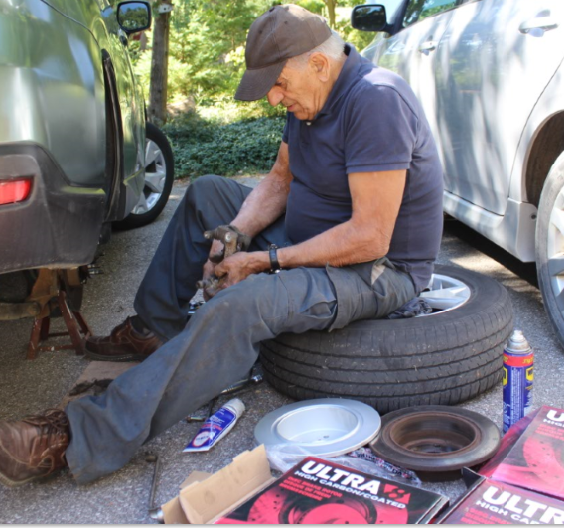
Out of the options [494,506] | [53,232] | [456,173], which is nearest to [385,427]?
[494,506]

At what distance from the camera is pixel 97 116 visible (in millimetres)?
2512

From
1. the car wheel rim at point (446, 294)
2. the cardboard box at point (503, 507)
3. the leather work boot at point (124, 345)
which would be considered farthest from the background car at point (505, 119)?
the leather work boot at point (124, 345)

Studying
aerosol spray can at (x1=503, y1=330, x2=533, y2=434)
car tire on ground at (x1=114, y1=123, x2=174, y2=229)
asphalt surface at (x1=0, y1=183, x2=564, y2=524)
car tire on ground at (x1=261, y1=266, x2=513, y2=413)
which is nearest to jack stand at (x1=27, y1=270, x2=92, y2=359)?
asphalt surface at (x1=0, y1=183, x2=564, y2=524)

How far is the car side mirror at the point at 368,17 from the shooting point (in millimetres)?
4930

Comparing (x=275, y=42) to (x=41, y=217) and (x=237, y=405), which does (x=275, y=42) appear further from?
(x=237, y=405)

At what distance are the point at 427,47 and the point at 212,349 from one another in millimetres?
2750

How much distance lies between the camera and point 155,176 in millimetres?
5742

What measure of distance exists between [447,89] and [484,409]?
2007mm

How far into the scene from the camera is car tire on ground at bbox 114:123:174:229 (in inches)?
222

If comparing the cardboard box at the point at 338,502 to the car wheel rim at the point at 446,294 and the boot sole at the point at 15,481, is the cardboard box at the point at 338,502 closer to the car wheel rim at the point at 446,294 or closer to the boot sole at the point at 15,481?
the boot sole at the point at 15,481

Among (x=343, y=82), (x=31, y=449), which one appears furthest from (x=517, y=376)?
(x=31, y=449)

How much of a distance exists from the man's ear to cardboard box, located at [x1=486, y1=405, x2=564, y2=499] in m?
1.33

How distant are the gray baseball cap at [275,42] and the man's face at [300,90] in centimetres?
4

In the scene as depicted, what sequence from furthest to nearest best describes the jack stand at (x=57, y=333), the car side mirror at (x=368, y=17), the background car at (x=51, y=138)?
the car side mirror at (x=368, y=17), the jack stand at (x=57, y=333), the background car at (x=51, y=138)
